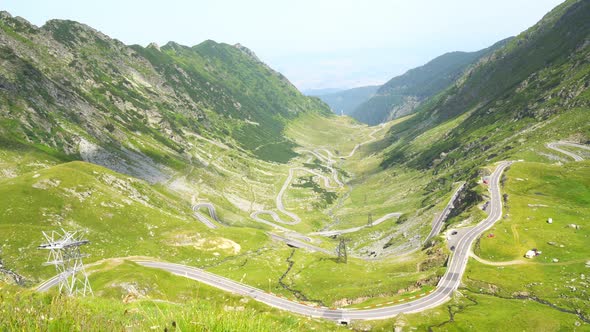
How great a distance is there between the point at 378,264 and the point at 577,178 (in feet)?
267

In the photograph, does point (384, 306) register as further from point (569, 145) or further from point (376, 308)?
point (569, 145)

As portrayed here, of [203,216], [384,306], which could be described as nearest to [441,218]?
[384,306]

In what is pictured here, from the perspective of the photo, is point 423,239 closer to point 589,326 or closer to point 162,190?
point 589,326

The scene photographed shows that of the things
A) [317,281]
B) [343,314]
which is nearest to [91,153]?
[317,281]

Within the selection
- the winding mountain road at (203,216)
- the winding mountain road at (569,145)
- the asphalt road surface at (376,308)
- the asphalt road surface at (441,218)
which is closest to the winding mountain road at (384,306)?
the asphalt road surface at (376,308)

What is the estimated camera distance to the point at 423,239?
472 ft

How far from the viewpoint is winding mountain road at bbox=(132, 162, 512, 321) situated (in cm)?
7469

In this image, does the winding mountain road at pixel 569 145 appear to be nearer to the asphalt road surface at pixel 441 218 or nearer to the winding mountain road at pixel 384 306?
the asphalt road surface at pixel 441 218

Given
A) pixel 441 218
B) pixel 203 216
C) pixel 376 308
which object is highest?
pixel 376 308

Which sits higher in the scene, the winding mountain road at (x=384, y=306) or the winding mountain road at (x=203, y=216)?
the winding mountain road at (x=384, y=306)

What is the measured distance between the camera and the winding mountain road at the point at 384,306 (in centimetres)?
7469

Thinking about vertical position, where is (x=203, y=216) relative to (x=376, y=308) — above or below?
below

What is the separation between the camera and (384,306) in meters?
77.8

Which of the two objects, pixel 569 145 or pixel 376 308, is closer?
pixel 376 308
